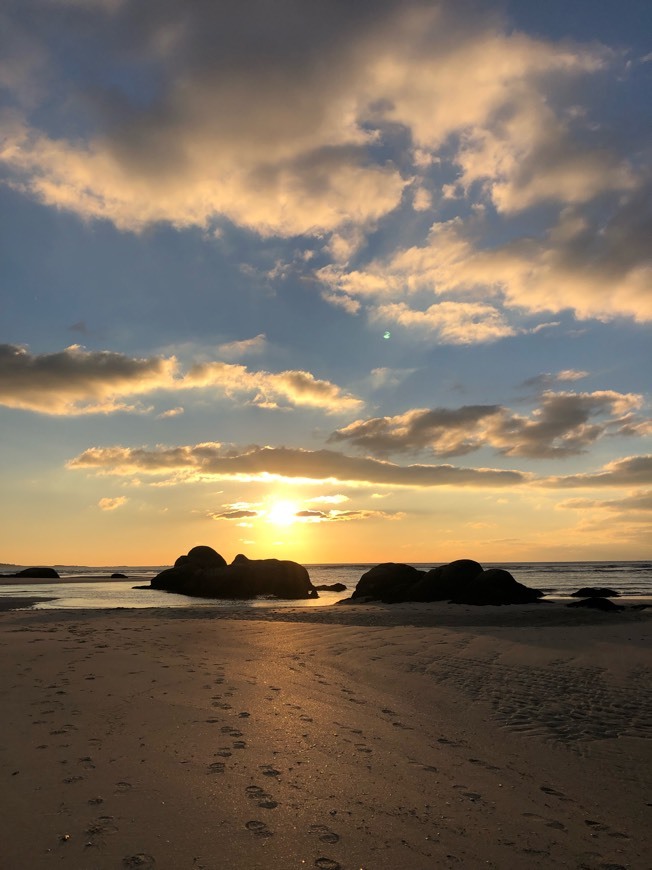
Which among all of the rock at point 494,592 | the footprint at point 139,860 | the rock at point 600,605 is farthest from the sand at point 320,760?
the rock at point 494,592

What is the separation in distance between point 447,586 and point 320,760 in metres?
31.8

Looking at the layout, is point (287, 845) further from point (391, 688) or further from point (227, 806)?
point (391, 688)

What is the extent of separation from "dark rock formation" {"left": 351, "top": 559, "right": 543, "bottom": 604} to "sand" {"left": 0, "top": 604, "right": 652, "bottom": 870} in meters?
21.5

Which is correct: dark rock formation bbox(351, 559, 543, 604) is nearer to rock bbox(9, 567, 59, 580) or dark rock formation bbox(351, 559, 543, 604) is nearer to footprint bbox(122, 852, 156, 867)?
footprint bbox(122, 852, 156, 867)

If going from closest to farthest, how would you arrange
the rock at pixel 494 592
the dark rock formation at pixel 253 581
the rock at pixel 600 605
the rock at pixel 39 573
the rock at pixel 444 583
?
1. the rock at pixel 600 605
2. the rock at pixel 494 592
3. the rock at pixel 444 583
4. the dark rock formation at pixel 253 581
5. the rock at pixel 39 573

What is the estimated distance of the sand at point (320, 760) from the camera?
4.28 m

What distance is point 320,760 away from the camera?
19.9ft

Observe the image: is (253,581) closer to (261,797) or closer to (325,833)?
(261,797)

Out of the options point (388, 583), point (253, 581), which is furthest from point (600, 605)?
point (253, 581)

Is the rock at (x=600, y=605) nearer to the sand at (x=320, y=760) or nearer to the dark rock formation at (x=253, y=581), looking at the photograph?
the sand at (x=320, y=760)

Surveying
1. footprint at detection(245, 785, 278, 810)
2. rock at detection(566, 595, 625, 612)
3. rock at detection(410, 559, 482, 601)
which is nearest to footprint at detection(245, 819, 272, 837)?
footprint at detection(245, 785, 278, 810)

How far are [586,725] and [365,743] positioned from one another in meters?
3.70

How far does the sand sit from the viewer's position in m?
4.28

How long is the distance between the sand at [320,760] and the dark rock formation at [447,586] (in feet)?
70.6
